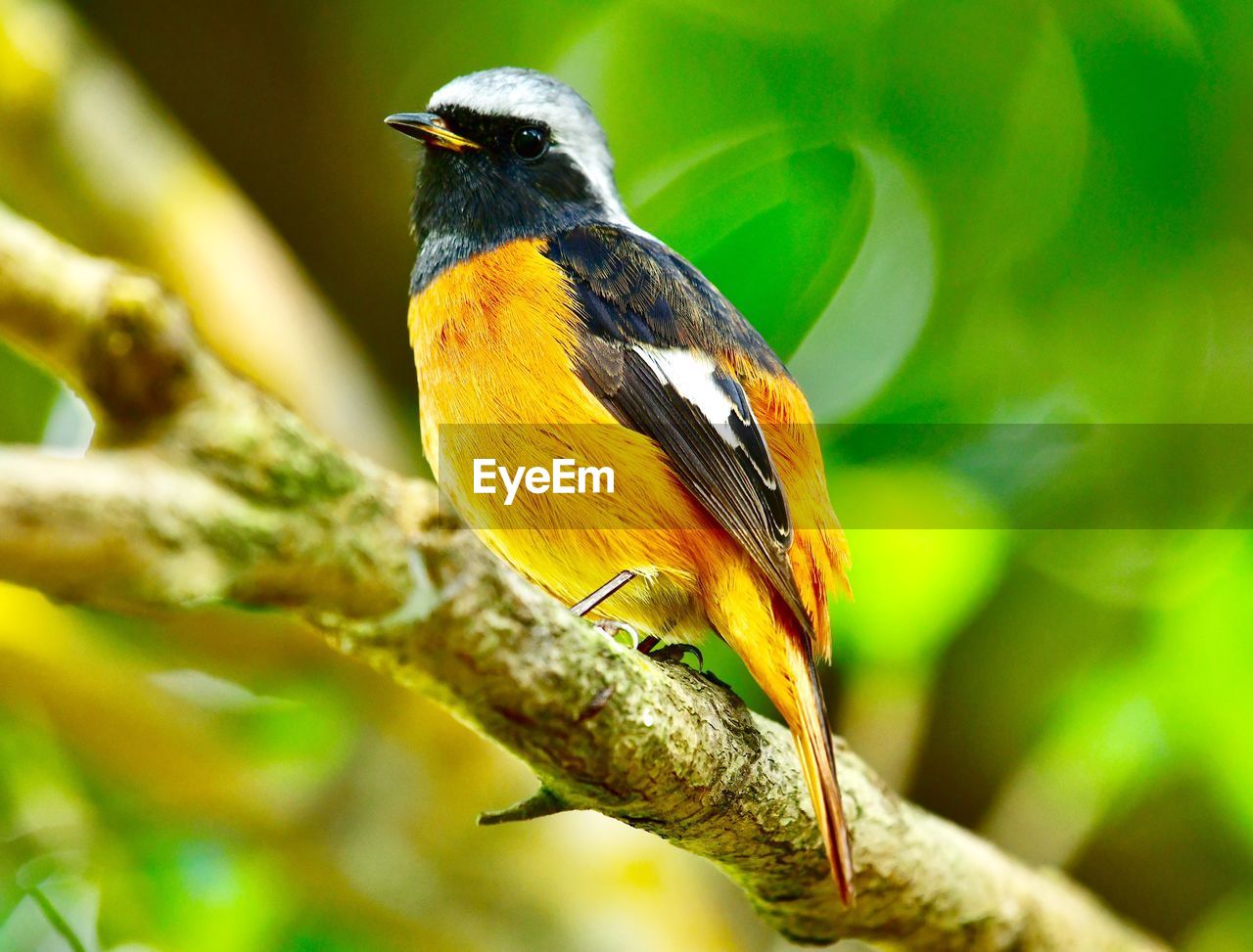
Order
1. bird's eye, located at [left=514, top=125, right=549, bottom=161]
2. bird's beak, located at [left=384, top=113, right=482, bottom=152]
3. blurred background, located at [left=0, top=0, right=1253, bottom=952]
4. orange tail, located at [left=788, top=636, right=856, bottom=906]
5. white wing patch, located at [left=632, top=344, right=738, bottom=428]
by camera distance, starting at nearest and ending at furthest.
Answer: orange tail, located at [left=788, top=636, right=856, bottom=906] < white wing patch, located at [left=632, top=344, right=738, bottom=428] < bird's beak, located at [left=384, top=113, right=482, bottom=152] < bird's eye, located at [left=514, top=125, right=549, bottom=161] < blurred background, located at [left=0, top=0, right=1253, bottom=952]

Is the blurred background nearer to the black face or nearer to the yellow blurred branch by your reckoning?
Result: the yellow blurred branch

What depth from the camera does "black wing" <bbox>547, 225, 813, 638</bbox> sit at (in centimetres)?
186

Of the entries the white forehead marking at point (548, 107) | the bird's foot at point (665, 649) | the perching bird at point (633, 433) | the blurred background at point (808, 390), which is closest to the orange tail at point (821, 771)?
the perching bird at point (633, 433)

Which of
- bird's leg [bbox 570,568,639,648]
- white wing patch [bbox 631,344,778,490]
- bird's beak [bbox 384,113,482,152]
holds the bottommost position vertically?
bird's leg [bbox 570,568,639,648]

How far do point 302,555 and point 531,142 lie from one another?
5.20 ft

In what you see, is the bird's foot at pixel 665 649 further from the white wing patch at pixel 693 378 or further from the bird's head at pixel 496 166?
the bird's head at pixel 496 166

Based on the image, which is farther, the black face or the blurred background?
the blurred background

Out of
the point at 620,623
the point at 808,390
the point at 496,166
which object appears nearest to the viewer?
the point at 620,623

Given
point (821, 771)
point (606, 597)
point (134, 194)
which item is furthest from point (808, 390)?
point (134, 194)

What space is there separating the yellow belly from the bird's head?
0.30 metres

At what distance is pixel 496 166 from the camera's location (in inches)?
91.2

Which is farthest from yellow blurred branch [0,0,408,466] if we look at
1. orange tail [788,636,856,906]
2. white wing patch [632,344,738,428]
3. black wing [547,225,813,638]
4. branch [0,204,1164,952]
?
branch [0,204,1164,952]

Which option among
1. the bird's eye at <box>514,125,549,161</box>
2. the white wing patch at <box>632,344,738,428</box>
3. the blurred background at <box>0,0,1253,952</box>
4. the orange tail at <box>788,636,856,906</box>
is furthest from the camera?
the blurred background at <box>0,0,1253,952</box>

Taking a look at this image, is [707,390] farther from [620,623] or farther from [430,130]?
[430,130]
